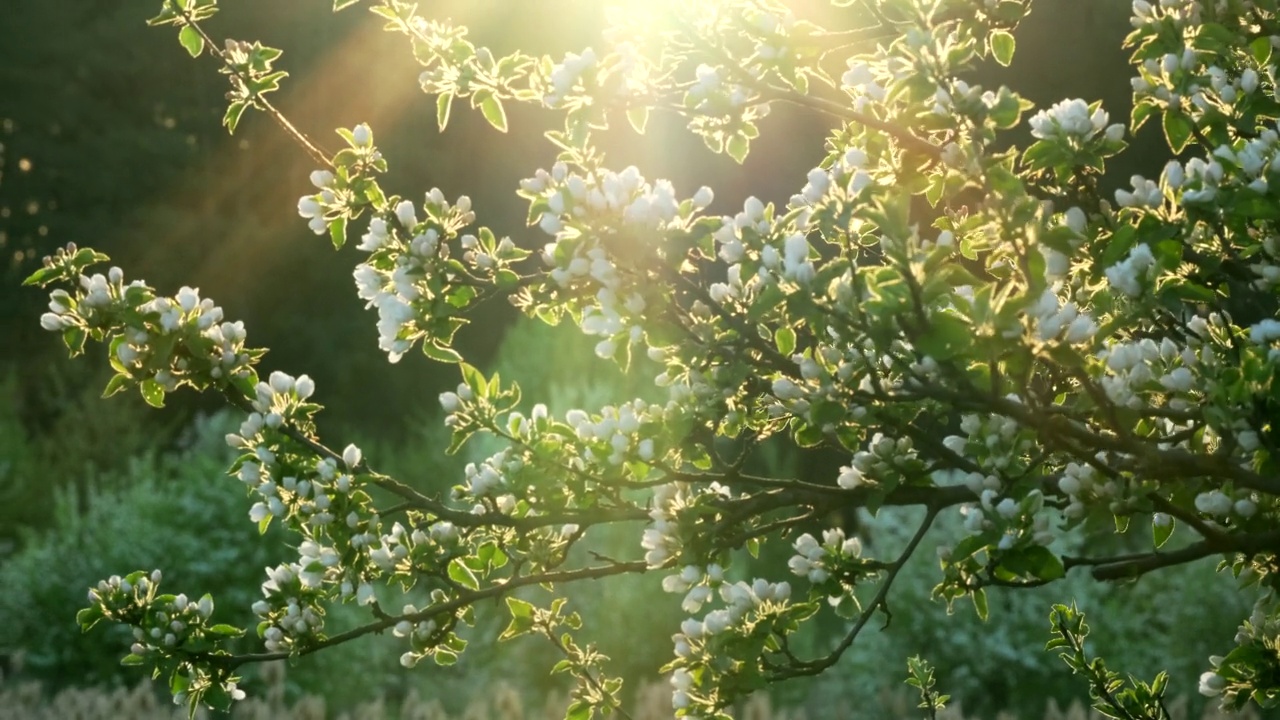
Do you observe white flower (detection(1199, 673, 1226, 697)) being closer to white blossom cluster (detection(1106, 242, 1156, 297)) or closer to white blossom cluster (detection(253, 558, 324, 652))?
white blossom cluster (detection(1106, 242, 1156, 297))

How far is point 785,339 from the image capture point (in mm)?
2604

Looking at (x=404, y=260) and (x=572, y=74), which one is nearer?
(x=572, y=74)

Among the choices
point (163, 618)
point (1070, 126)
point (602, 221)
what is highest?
point (1070, 126)

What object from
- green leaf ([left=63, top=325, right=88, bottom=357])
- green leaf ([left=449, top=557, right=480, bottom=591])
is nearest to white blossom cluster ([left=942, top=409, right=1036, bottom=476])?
green leaf ([left=449, top=557, right=480, bottom=591])

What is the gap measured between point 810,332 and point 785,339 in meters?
0.23

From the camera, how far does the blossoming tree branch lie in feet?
7.43

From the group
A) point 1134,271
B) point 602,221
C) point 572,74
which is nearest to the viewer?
point 1134,271

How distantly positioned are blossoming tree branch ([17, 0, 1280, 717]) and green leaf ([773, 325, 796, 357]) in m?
0.03

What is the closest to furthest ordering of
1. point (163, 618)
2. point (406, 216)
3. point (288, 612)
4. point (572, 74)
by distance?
point (572, 74) → point (406, 216) → point (163, 618) → point (288, 612)

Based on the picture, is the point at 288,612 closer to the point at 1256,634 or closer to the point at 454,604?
the point at 454,604

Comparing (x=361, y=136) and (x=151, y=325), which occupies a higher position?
(x=361, y=136)

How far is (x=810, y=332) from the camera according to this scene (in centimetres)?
282

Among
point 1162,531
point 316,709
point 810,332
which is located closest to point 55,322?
point 810,332

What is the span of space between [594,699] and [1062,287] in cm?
150
